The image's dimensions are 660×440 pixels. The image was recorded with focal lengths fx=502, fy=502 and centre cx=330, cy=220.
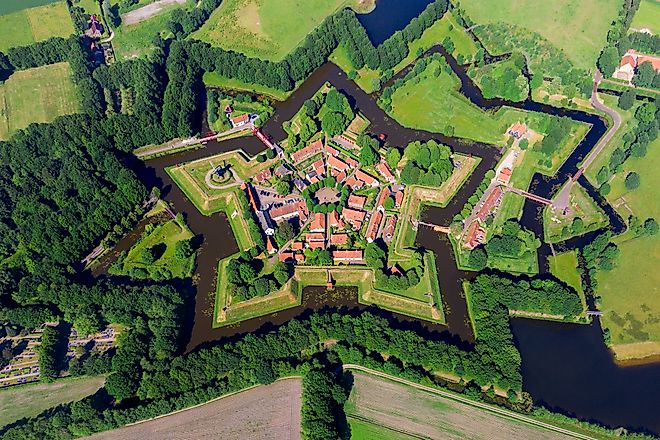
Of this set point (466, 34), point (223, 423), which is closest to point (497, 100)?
point (466, 34)

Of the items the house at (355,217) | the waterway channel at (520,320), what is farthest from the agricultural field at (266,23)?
the house at (355,217)

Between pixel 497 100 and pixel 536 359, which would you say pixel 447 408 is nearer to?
pixel 536 359

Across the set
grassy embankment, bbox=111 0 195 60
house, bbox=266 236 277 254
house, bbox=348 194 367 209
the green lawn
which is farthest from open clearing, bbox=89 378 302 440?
grassy embankment, bbox=111 0 195 60

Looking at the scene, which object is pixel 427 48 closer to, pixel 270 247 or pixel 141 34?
pixel 270 247

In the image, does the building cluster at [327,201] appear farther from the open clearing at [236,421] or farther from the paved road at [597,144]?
the paved road at [597,144]

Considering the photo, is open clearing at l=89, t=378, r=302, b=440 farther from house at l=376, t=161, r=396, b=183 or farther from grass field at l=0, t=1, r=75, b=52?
grass field at l=0, t=1, r=75, b=52

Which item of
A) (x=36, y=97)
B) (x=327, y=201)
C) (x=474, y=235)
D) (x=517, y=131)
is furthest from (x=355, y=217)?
(x=36, y=97)
